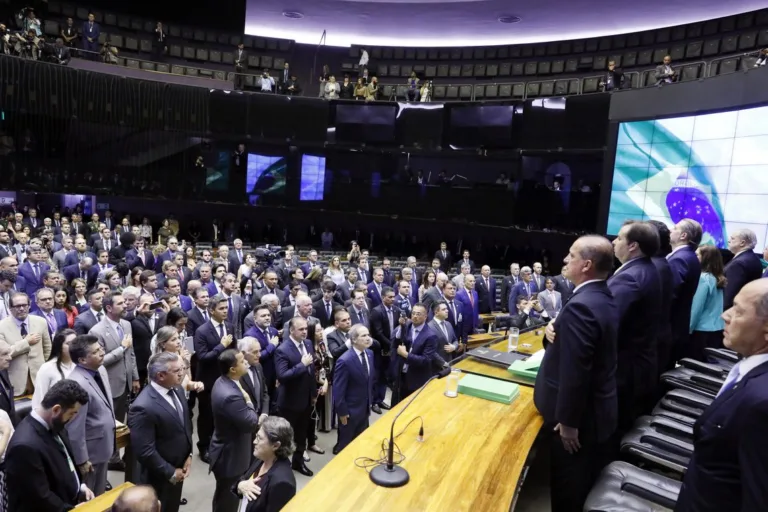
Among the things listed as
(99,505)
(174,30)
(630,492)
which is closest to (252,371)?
(99,505)

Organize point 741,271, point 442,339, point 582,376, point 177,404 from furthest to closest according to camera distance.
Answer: point 442,339, point 741,271, point 177,404, point 582,376

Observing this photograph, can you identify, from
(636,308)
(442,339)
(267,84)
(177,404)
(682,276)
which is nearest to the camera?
(636,308)

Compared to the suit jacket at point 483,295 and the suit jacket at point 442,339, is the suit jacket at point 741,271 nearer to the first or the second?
the suit jacket at point 442,339

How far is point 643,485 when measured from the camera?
241 centimetres

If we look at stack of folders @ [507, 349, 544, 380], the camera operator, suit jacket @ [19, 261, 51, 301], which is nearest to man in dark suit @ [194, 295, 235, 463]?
stack of folders @ [507, 349, 544, 380]

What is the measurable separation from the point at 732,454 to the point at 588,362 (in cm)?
82

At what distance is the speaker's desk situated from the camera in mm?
2244

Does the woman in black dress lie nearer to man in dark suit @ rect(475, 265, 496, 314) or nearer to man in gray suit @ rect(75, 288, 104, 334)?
man in gray suit @ rect(75, 288, 104, 334)

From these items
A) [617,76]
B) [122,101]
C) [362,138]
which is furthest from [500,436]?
[122,101]

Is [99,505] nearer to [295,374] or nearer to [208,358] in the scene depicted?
[295,374]

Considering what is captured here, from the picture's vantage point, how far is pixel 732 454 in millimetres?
1777

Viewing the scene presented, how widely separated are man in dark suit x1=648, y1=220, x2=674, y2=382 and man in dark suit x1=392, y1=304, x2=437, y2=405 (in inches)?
81.3

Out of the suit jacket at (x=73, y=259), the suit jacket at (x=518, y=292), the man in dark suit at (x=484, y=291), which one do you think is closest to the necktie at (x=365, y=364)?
the suit jacket at (x=518, y=292)

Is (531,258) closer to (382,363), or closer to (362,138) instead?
(362,138)
